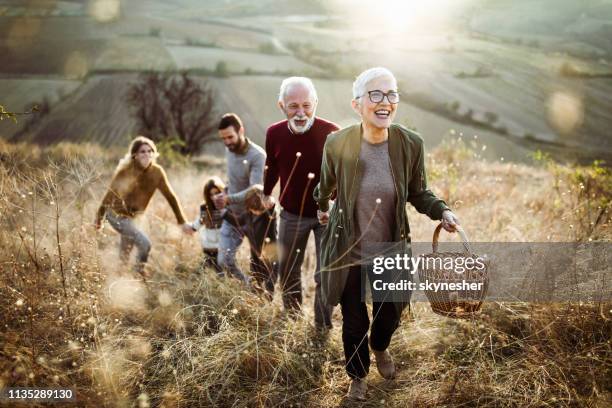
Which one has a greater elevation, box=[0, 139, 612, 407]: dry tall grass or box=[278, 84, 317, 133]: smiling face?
box=[278, 84, 317, 133]: smiling face

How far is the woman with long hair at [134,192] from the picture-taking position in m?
4.59

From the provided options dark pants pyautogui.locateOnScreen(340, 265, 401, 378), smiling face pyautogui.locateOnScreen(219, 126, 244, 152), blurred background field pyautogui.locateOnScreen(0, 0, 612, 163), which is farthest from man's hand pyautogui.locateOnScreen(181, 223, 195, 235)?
blurred background field pyautogui.locateOnScreen(0, 0, 612, 163)

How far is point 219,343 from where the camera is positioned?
3182 millimetres

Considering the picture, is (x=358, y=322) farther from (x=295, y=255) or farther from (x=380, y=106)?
(x=380, y=106)

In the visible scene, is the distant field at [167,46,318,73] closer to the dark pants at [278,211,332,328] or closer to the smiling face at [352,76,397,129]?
the dark pants at [278,211,332,328]

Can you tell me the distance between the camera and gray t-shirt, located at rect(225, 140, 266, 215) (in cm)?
426

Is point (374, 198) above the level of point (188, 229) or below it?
above

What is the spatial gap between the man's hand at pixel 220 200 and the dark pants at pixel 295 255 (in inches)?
27.8

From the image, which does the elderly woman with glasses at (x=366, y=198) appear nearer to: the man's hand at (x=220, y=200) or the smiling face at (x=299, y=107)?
the smiling face at (x=299, y=107)

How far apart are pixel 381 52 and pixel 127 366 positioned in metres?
38.7

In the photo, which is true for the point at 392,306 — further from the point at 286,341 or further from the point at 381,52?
the point at 381,52

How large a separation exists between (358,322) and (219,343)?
1.05 m

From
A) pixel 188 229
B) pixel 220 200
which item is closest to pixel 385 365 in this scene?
pixel 220 200

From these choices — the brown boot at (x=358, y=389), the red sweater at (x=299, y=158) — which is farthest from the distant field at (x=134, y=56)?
the brown boot at (x=358, y=389)
